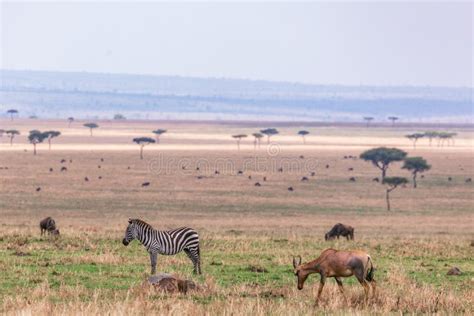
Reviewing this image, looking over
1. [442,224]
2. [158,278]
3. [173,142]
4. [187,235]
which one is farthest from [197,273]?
[173,142]

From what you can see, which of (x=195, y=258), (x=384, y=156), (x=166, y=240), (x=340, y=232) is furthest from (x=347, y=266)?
(x=384, y=156)

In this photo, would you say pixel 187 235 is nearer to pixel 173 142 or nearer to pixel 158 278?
pixel 158 278

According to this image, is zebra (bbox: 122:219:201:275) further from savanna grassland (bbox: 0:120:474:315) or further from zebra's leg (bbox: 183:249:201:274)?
savanna grassland (bbox: 0:120:474:315)

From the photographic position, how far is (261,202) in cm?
5747

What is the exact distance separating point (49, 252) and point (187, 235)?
3974mm

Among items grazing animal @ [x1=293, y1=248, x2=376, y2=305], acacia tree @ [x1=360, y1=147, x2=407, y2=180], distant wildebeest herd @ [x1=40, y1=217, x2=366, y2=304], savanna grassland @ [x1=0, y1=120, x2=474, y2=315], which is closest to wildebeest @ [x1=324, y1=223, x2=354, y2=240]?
savanna grassland @ [x1=0, y1=120, x2=474, y2=315]

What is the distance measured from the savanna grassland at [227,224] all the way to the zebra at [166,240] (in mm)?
370

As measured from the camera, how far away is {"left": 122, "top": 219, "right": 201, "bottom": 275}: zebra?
19359 millimetres

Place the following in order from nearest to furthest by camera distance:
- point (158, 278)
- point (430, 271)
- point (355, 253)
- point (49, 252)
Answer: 1. point (355, 253)
2. point (158, 278)
3. point (430, 271)
4. point (49, 252)

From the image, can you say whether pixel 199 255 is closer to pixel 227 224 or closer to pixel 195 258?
pixel 195 258

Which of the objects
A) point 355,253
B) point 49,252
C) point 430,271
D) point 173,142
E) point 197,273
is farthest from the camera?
point 173,142

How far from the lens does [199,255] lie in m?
19.5

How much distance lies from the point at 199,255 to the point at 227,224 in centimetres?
2424

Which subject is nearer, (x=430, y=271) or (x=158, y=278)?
(x=158, y=278)
